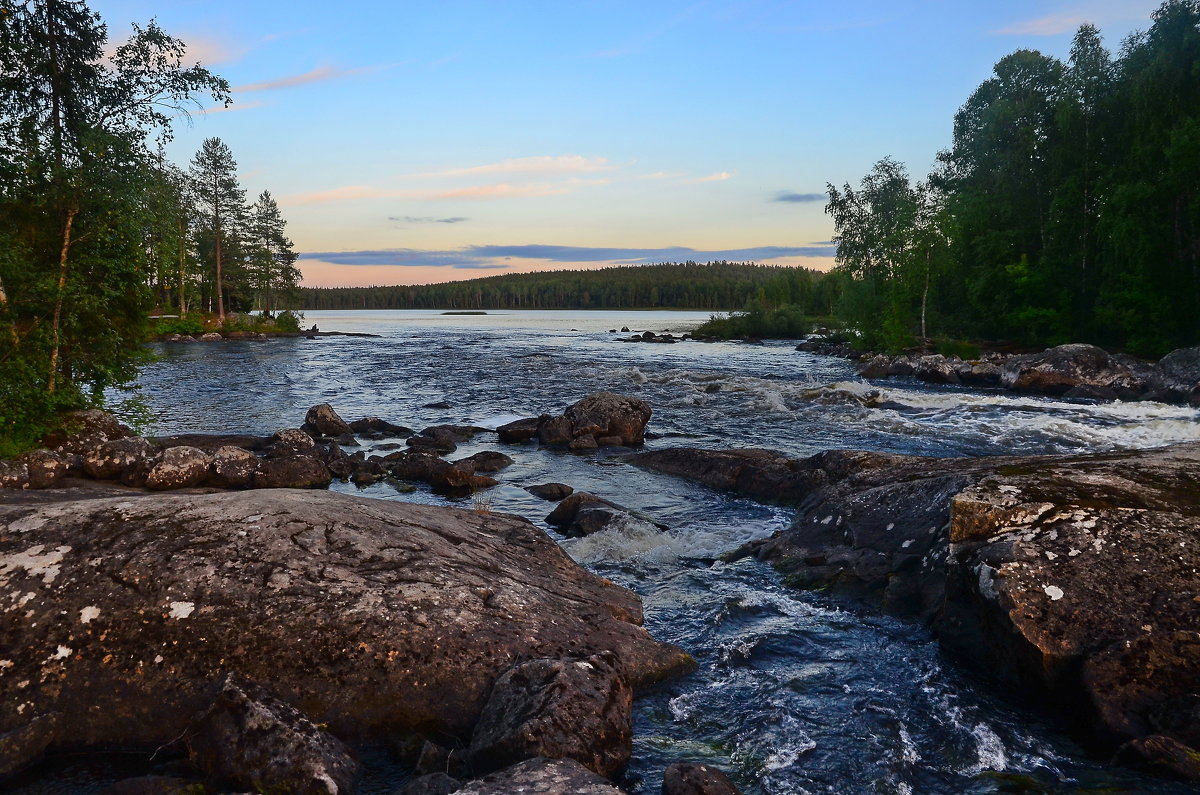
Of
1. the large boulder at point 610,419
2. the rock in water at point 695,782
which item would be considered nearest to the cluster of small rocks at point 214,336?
the large boulder at point 610,419

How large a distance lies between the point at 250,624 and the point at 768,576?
6548mm

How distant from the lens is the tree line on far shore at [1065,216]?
38375mm

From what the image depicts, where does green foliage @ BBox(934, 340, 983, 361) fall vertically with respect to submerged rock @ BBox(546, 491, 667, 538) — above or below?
above

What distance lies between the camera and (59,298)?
46.6 feet

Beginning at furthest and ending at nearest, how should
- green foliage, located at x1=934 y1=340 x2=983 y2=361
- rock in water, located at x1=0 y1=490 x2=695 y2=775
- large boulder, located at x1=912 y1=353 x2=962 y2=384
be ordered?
green foliage, located at x1=934 y1=340 x2=983 y2=361
large boulder, located at x1=912 y1=353 x2=962 y2=384
rock in water, located at x1=0 y1=490 x2=695 y2=775

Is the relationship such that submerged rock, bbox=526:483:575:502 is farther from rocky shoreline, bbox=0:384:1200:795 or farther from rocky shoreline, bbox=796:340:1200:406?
rocky shoreline, bbox=796:340:1200:406

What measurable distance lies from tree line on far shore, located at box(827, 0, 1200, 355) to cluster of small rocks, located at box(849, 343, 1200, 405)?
Answer: 713cm

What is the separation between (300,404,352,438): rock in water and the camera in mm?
21734

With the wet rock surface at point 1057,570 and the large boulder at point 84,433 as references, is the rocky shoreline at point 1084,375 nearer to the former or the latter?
the wet rock surface at point 1057,570

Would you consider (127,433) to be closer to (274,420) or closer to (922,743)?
(274,420)

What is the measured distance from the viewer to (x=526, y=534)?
9336mm

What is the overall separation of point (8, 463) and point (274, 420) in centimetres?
1106

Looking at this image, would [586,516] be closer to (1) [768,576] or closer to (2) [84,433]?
(1) [768,576]

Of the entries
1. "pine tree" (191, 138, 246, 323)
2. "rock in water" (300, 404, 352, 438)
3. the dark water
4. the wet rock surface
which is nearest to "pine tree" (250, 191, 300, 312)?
"pine tree" (191, 138, 246, 323)
